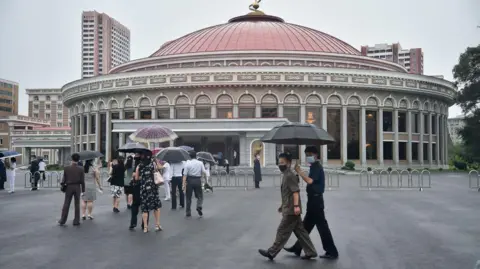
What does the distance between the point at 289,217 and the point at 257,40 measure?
5624cm

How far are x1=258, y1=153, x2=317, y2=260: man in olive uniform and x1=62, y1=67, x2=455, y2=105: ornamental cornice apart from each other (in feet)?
143

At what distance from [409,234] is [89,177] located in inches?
373

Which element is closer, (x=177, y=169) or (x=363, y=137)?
(x=177, y=169)

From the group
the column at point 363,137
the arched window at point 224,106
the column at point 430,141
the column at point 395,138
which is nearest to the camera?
the arched window at point 224,106

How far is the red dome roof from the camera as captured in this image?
206 feet

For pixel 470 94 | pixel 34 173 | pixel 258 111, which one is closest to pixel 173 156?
pixel 34 173

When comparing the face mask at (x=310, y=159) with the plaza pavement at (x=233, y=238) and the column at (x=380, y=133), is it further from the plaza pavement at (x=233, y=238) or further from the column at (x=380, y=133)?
the column at (x=380, y=133)

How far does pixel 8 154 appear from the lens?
2520 centimetres

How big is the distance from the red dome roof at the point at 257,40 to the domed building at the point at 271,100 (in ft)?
1.05

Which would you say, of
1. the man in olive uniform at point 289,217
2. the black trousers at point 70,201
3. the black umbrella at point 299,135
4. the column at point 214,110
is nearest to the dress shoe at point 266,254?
the man in olive uniform at point 289,217

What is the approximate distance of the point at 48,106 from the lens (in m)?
141

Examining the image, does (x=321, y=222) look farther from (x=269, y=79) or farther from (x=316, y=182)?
(x=269, y=79)

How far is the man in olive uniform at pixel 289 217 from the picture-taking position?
9.46 metres

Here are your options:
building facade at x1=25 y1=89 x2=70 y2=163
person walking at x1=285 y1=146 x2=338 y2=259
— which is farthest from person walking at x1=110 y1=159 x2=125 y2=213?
building facade at x1=25 y1=89 x2=70 y2=163
